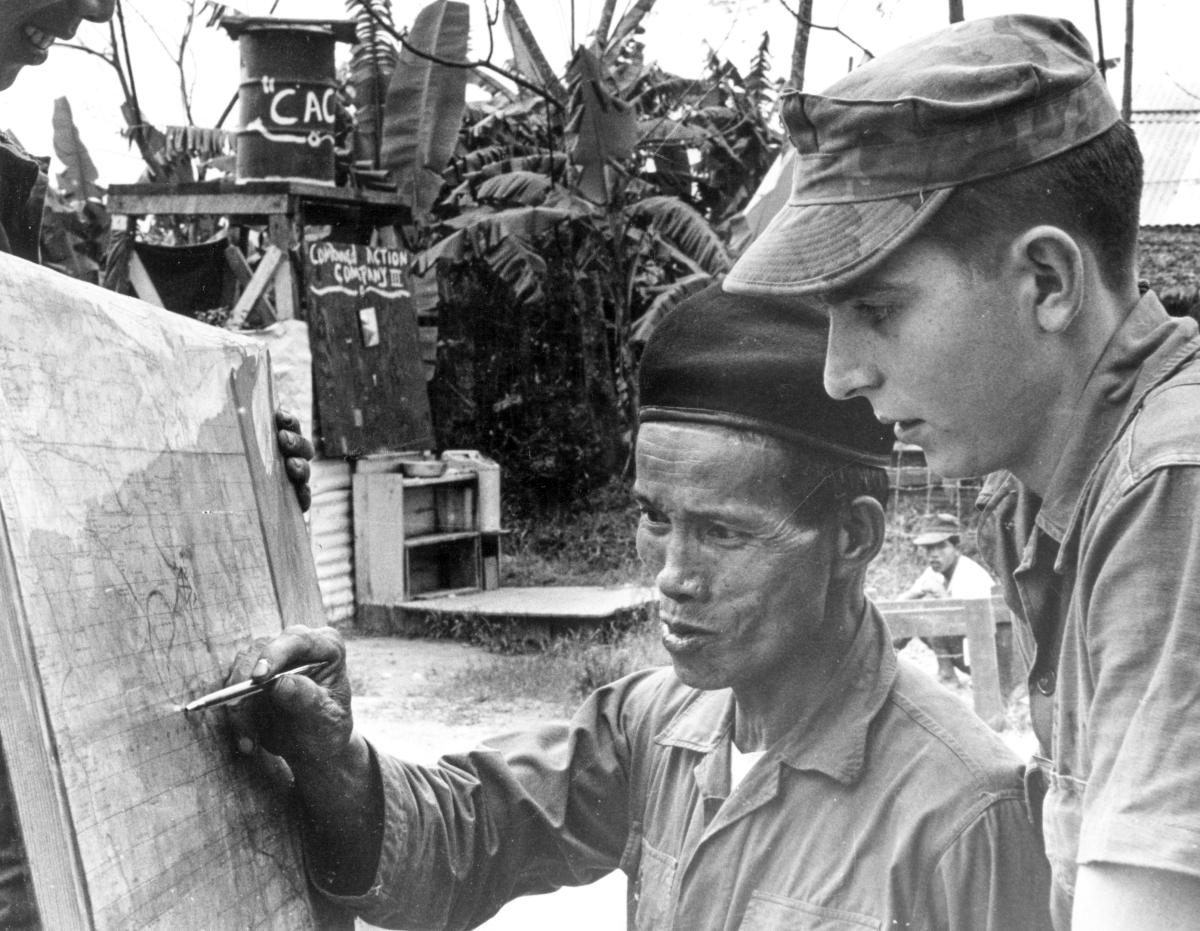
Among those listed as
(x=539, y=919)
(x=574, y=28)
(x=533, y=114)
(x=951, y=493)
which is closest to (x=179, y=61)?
(x=533, y=114)

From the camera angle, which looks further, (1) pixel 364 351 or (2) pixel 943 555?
(1) pixel 364 351

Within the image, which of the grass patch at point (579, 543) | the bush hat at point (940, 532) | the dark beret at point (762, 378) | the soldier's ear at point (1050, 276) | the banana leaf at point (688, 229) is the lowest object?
the grass patch at point (579, 543)

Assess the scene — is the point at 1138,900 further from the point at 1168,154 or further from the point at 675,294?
the point at 1168,154

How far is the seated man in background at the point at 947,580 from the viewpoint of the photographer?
7.35 meters

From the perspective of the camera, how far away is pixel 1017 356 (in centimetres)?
135

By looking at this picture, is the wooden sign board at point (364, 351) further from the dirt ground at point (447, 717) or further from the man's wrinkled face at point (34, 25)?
the man's wrinkled face at point (34, 25)

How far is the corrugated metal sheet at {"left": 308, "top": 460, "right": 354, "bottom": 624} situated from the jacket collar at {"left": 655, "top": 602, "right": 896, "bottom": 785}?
7.50 m

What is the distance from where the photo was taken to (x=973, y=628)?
585cm

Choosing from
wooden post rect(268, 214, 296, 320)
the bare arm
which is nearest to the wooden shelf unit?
wooden post rect(268, 214, 296, 320)

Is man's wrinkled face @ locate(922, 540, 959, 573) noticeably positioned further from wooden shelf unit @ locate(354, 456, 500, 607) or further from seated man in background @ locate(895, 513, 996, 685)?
wooden shelf unit @ locate(354, 456, 500, 607)

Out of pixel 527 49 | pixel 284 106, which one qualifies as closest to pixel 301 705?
pixel 284 106

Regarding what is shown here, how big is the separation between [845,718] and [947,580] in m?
6.38

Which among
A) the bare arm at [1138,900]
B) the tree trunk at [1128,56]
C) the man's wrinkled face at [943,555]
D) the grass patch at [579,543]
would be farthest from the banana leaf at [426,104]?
the bare arm at [1138,900]

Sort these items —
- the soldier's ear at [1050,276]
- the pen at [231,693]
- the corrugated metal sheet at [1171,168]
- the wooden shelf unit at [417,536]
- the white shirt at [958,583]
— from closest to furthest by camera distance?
the soldier's ear at [1050,276] < the pen at [231,693] < the white shirt at [958,583] < the wooden shelf unit at [417,536] < the corrugated metal sheet at [1171,168]
